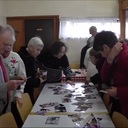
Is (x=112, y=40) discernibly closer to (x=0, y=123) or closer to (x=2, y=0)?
(x=0, y=123)

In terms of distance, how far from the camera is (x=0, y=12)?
5.96 meters

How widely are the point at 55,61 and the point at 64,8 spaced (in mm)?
3124

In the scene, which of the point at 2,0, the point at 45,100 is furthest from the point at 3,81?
the point at 2,0

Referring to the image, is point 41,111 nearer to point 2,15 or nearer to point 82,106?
point 82,106

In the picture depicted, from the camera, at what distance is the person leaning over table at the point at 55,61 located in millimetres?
3396

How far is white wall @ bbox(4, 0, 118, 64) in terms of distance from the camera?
6297mm

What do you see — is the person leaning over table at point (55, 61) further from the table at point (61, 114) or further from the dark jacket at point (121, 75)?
the dark jacket at point (121, 75)

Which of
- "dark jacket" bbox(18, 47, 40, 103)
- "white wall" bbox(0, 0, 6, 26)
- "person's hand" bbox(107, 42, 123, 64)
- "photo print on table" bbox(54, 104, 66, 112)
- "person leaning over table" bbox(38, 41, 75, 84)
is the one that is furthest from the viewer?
"white wall" bbox(0, 0, 6, 26)

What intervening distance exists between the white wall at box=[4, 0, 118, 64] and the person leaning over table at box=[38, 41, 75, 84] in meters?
2.84

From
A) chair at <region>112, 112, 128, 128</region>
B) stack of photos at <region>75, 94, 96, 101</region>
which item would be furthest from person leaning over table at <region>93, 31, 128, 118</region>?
stack of photos at <region>75, 94, 96, 101</region>

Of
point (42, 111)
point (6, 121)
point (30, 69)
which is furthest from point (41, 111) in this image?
point (30, 69)

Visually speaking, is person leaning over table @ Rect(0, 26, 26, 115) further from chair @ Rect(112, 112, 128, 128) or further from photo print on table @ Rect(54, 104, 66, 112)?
chair @ Rect(112, 112, 128, 128)

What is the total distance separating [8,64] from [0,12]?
3809 mm

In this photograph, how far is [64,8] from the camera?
6.33 meters
